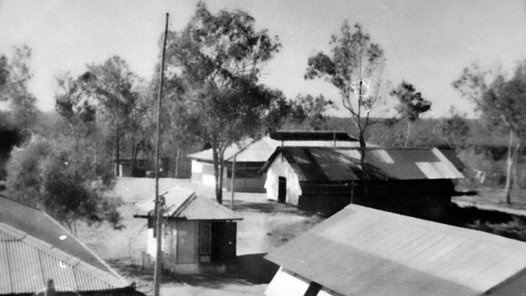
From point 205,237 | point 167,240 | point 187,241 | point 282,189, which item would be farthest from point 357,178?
point 167,240

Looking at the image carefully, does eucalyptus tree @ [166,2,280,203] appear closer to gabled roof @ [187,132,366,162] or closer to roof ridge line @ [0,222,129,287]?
gabled roof @ [187,132,366,162]

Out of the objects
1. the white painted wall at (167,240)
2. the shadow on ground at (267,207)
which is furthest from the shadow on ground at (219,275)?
the shadow on ground at (267,207)

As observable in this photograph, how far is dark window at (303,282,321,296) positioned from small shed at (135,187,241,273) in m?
6.05

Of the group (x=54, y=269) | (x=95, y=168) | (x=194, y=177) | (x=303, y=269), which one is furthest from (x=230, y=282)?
(x=194, y=177)

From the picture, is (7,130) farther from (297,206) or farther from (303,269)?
(303,269)

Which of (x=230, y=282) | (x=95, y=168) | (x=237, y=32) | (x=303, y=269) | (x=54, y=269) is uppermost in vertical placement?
(x=237, y=32)

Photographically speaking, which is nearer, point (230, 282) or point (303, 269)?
point (303, 269)

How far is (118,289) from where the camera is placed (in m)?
10.8

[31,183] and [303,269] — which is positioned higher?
[31,183]

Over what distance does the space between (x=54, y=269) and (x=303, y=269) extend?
24.1ft

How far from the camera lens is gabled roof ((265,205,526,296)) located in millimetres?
12398

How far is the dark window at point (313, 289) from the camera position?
1553 centimetres

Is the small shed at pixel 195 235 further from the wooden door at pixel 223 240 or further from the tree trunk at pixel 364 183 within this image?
the tree trunk at pixel 364 183

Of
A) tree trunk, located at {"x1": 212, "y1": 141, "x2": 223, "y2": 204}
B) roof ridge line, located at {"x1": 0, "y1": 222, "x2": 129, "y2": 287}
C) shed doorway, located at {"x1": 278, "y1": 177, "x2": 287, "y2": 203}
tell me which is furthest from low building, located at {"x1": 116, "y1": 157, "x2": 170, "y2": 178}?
roof ridge line, located at {"x1": 0, "y1": 222, "x2": 129, "y2": 287}
